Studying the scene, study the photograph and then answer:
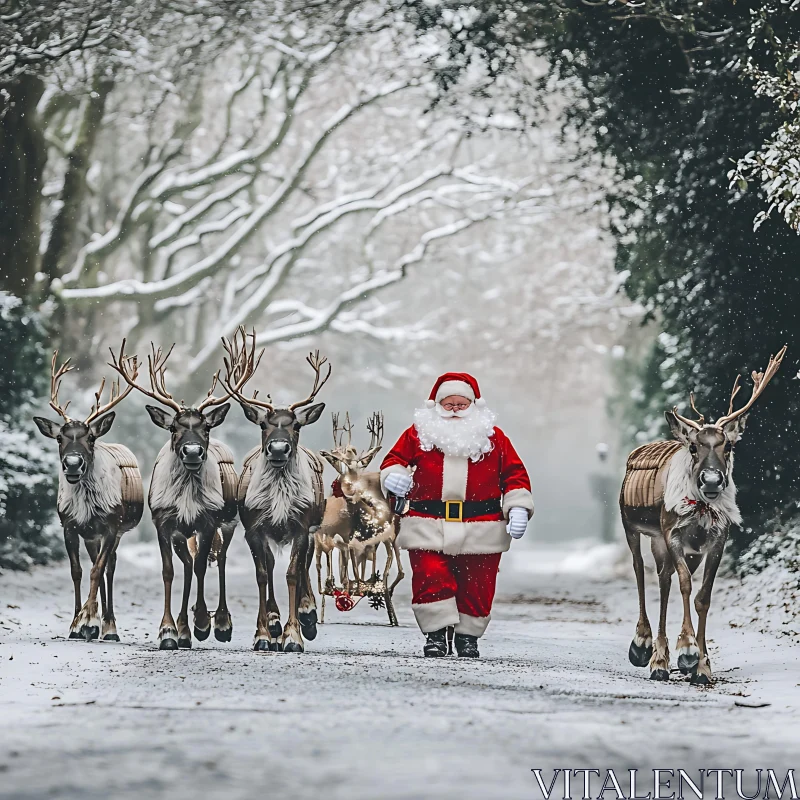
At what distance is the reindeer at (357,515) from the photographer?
547 inches

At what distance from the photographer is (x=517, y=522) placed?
10.6 metres

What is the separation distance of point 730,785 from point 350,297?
2427 centimetres

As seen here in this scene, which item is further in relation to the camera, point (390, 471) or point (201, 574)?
point (201, 574)

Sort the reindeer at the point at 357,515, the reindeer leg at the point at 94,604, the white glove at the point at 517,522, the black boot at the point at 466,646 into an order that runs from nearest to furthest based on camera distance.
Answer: the white glove at the point at 517,522 → the black boot at the point at 466,646 → the reindeer leg at the point at 94,604 → the reindeer at the point at 357,515

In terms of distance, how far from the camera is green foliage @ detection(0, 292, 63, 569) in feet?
61.4

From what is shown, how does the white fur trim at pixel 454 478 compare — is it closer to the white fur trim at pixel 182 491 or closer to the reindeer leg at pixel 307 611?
the reindeer leg at pixel 307 611

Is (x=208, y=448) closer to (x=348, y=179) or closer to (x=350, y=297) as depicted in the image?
(x=350, y=297)

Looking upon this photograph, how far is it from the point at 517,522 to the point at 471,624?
3.05 ft

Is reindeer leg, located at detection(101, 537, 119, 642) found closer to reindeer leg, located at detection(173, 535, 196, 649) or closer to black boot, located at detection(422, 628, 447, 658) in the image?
reindeer leg, located at detection(173, 535, 196, 649)

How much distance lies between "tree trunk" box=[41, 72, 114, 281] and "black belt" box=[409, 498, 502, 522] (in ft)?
51.3

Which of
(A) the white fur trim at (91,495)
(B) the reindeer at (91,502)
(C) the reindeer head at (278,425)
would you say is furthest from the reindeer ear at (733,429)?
(A) the white fur trim at (91,495)

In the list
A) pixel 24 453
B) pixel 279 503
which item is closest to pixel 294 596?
pixel 279 503

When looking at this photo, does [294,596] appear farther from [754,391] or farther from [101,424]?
[754,391]

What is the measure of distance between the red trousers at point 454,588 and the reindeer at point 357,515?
2693 millimetres
